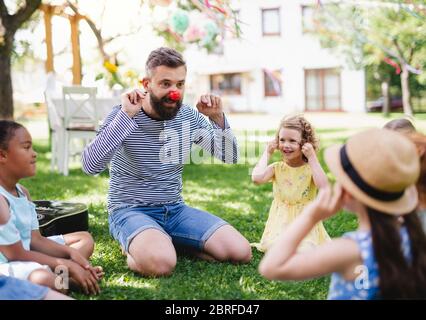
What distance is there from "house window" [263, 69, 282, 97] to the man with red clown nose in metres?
18.0

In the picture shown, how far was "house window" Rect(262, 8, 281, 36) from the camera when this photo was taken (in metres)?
21.2

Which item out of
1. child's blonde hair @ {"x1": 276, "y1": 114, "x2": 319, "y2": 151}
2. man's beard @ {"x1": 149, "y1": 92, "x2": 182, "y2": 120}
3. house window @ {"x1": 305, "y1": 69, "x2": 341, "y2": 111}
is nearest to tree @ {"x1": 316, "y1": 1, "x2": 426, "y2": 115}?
house window @ {"x1": 305, "y1": 69, "x2": 341, "y2": 111}

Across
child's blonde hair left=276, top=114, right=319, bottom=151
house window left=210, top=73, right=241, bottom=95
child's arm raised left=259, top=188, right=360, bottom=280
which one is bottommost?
child's arm raised left=259, top=188, right=360, bottom=280

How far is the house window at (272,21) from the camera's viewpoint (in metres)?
21.2

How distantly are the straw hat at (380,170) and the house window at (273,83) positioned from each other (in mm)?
19503

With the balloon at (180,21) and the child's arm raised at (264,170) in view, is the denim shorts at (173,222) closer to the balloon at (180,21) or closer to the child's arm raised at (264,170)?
the child's arm raised at (264,170)

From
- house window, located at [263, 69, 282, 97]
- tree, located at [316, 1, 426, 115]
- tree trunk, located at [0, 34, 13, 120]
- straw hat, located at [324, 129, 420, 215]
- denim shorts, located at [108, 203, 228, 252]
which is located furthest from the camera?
house window, located at [263, 69, 282, 97]

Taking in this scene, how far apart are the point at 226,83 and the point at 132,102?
21714mm

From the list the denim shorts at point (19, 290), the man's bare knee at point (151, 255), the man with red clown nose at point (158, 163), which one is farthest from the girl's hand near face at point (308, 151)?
the denim shorts at point (19, 290)

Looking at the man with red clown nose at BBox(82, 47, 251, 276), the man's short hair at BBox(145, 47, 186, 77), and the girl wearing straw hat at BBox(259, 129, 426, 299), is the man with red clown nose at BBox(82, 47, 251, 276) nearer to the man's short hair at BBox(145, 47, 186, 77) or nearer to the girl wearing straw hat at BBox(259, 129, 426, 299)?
the man's short hair at BBox(145, 47, 186, 77)

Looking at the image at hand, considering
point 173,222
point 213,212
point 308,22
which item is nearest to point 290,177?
point 173,222

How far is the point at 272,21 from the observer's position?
837 inches
